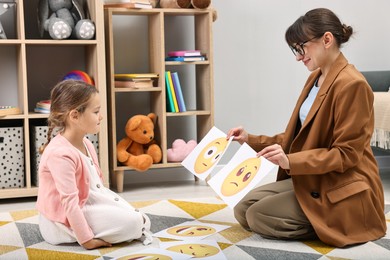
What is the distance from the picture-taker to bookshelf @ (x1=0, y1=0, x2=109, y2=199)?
3035mm

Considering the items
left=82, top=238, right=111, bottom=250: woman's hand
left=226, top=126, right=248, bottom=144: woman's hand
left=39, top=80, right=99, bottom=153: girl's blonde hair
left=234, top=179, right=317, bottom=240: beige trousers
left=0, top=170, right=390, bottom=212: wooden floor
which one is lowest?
left=0, top=170, right=390, bottom=212: wooden floor

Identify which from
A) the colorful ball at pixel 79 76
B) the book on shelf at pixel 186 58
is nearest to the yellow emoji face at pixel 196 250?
the colorful ball at pixel 79 76

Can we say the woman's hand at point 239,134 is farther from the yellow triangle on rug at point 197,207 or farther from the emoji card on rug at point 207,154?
the yellow triangle on rug at point 197,207

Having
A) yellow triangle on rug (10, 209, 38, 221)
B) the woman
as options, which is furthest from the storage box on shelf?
the woman

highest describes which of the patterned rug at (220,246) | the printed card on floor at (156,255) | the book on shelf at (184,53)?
the book on shelf at (184,53)

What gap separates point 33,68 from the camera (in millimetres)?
3336

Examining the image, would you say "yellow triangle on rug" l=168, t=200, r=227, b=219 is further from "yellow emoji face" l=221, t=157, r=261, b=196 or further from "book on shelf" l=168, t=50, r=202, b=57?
"book on shelf" l=168, t=50, r=202, b=57

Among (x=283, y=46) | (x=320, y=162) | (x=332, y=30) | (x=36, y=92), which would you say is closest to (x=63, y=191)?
(x=320, y=162)

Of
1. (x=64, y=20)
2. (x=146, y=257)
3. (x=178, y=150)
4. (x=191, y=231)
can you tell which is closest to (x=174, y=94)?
(x=178, y=150)

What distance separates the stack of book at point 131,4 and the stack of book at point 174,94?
0.35 m

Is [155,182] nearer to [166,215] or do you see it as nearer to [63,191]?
[166,215]

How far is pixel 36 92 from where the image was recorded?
11.0 feet

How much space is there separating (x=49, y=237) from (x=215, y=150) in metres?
0.63

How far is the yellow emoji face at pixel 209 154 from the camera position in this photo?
2262 mm
